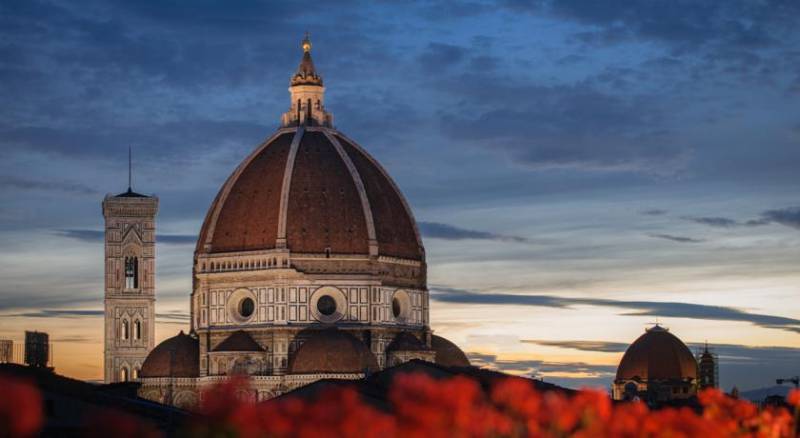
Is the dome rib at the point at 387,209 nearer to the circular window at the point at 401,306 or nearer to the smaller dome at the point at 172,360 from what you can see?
the circular window at the point at 401,306

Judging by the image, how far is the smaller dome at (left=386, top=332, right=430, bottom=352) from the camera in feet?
419

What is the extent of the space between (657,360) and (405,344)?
106ft

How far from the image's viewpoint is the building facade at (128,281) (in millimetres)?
134625

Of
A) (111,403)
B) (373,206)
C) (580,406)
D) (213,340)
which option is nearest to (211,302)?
(213,340)

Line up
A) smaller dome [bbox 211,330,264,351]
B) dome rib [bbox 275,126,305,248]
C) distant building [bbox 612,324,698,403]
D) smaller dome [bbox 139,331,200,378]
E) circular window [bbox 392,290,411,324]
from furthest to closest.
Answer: distant building [bbox 612,324,698,403] → circular window [bbox 392,290,411,324] → dome rib [bbox 275,126,305,248] → smaller dome [bbox 139,331,200,378] → smaller dome [bbox 211,330,264,351]

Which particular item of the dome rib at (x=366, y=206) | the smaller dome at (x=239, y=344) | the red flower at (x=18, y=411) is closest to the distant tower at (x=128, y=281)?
the smaller dome at (x=239, y=344)

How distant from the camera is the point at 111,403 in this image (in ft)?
223

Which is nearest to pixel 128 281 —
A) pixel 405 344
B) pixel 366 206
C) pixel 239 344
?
pixel 239 344

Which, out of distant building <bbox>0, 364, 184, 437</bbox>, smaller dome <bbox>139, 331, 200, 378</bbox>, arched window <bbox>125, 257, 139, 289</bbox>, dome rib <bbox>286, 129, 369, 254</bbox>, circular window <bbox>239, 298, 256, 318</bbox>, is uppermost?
dome rib <bbox>286, 129, 369, 254</bbox>

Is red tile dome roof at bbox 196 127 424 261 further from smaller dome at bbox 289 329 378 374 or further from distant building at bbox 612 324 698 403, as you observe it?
distant building at bbox 612 324 698 403

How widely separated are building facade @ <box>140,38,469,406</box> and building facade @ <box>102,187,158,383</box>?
5006 millimetres

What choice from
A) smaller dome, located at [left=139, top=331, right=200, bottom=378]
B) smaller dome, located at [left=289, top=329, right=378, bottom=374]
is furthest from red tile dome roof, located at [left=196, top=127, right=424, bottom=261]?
smaller dome, located at [left=289, top=329, right=378, bottom=374]

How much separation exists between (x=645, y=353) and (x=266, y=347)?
39.4m

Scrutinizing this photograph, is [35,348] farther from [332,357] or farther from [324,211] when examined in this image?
[324,211]
